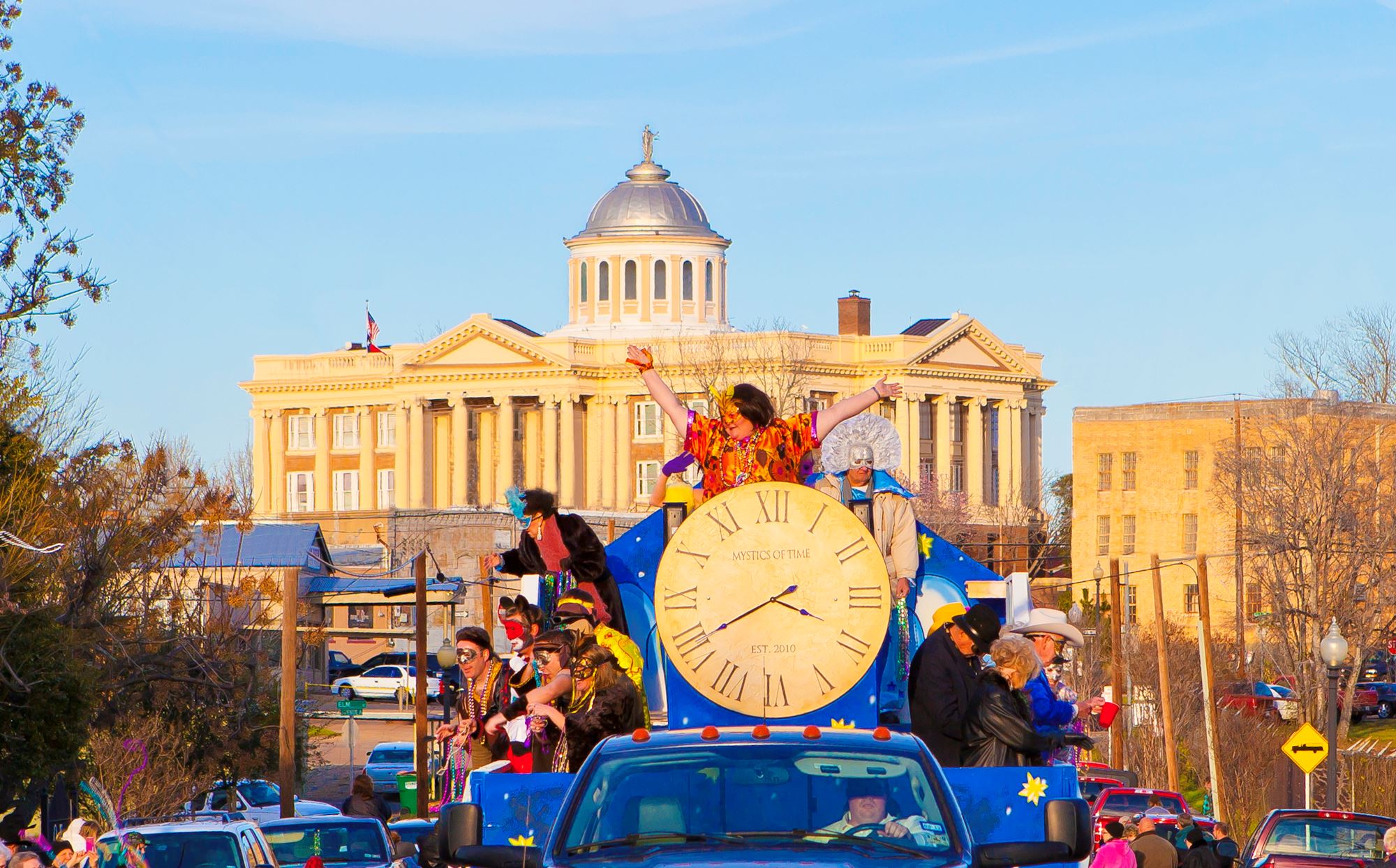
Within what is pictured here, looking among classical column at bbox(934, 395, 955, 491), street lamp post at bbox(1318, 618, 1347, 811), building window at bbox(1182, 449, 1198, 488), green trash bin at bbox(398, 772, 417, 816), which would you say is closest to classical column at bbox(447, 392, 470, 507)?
classical column at bbox(934, 395, 955, 491)

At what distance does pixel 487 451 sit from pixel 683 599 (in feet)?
442

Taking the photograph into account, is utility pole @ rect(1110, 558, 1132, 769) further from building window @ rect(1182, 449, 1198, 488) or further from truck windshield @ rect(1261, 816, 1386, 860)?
building window @ rect(1182, 449, 1198, 488)

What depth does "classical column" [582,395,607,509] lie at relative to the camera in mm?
140125

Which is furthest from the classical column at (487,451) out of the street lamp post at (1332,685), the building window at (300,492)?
the street lamp post at (1332,685)

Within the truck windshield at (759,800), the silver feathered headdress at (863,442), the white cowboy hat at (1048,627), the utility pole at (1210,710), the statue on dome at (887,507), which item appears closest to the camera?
the truck windshield at (759,800)

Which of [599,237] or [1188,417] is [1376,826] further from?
[599,237]

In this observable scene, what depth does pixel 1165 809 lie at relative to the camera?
30656 mm

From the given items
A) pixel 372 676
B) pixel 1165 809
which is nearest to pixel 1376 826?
pixel 1165 809

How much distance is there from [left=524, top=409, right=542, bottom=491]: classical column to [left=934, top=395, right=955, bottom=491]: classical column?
72.1ft

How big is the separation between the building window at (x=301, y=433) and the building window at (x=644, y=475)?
2355 centimetres

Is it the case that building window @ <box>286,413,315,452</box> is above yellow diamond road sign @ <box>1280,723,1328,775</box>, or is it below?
above

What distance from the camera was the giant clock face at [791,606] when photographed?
11.0 meters

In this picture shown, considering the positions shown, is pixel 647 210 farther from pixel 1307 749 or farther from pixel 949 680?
pixel 949 680

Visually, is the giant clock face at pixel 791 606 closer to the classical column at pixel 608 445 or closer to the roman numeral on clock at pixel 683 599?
the roman numeral on clock at pixel 683 599
